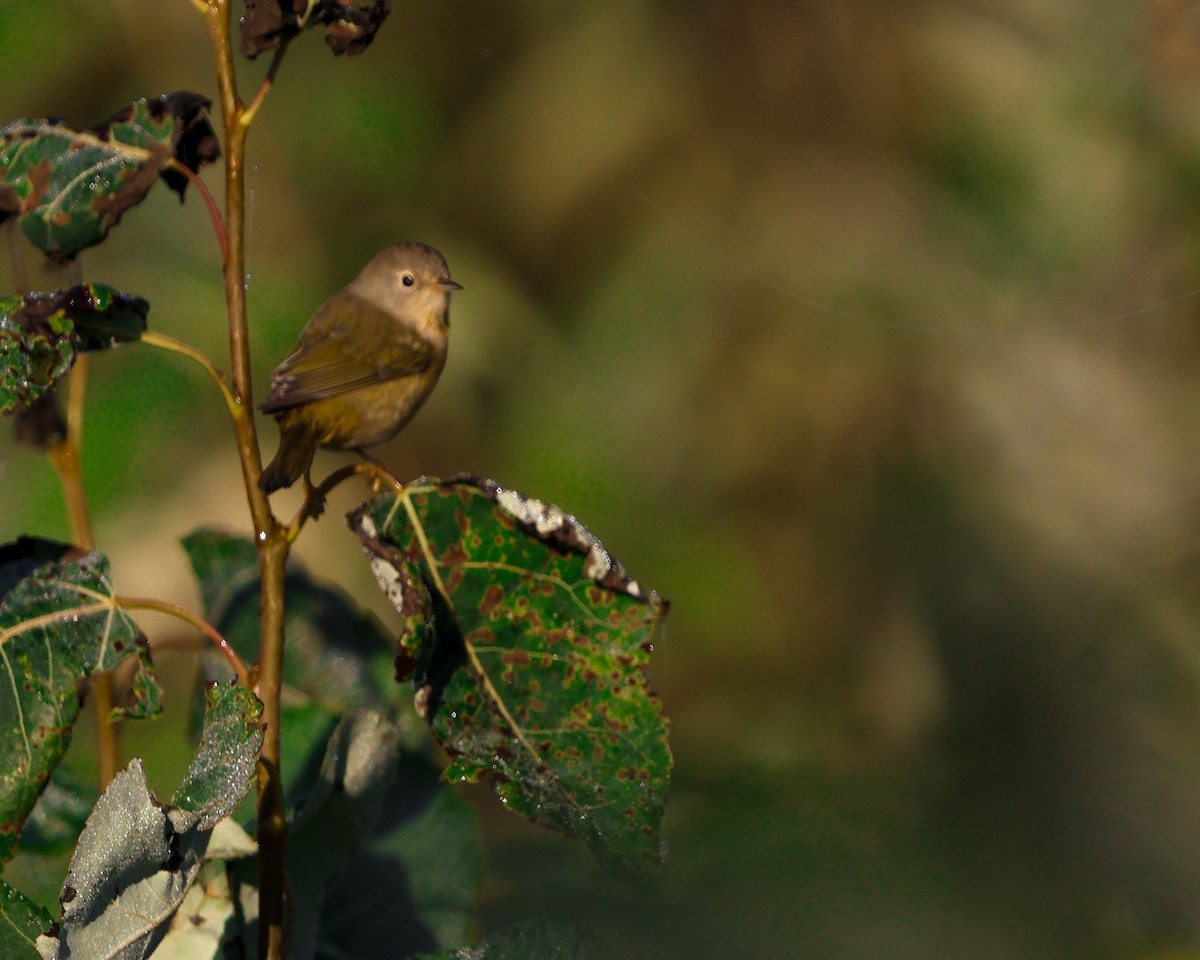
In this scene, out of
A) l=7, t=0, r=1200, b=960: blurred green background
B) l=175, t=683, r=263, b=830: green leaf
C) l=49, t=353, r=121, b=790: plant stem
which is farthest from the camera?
l=7, t=0, r=1200, b=960: blurred green background

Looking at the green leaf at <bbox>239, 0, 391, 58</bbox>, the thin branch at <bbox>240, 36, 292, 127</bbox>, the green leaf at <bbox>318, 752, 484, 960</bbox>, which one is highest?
the green leaf at <bbox>239, 0, 391, 58</bbox>

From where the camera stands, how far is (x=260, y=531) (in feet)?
1.92

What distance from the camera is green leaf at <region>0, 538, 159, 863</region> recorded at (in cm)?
59

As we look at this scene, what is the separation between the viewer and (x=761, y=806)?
1046mm

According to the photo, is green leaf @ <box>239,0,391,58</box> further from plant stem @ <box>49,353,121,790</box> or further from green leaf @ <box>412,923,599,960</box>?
green leaf @ <box>412,923,599,960</box>

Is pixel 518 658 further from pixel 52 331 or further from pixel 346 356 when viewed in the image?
pixel 346 356

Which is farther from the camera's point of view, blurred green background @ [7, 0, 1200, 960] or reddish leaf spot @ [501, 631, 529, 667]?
blurred green background @ [7, 0, 1200, 960]

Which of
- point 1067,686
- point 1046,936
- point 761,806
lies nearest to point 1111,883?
point 1046,936

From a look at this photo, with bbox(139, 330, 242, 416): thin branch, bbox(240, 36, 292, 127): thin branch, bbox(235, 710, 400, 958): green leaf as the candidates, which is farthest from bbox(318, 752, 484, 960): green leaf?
bbox(240, 36, 292, 127): thin branch

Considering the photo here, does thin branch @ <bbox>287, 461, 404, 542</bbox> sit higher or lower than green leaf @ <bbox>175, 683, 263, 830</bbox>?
higher

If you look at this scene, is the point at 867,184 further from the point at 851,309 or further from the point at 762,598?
the point at 762,598

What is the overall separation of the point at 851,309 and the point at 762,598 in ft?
1.18

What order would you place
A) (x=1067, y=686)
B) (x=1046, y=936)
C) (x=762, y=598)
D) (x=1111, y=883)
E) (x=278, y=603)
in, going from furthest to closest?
1. (x=762, y=598)
2. (x=1067, y=686)
3. (x=1111, y=883)
4. (x=1046, y=936)
5. (x=278, y=603)

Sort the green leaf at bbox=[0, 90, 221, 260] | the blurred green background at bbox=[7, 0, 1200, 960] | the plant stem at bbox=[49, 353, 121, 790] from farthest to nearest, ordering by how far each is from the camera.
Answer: the blurred green background at bbox=[7, 0, 1200, 960]
the plant stem at bbox=[49, 353, 121, 790]
the green leaf at bbox=[0, 90, 221, 260]
